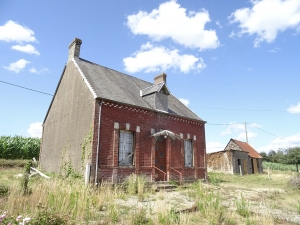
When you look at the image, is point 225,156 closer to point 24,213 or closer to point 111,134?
point 111,134

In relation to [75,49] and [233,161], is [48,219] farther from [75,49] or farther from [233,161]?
[233,161]

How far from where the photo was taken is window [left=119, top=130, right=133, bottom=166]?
12.6m

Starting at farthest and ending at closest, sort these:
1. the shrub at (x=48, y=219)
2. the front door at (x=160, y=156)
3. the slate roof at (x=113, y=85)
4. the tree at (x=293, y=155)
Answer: the tree at (x=293, y=155) < the front door at (x=160, y=156) < the slate roof at (x=113, y=85) < the shrub at (x=48, y=219)

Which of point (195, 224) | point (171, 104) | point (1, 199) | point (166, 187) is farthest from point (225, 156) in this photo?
point (1, 199)

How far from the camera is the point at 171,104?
18.4 m

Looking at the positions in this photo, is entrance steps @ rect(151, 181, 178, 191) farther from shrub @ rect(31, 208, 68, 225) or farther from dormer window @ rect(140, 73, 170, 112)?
shrub @ rect(31, 208, 68, 225)

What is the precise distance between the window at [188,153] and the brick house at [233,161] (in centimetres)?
1269

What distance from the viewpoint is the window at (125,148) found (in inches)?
497

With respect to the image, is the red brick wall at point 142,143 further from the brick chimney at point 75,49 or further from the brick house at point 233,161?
the brick house at point 233,161

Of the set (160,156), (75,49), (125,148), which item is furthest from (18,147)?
(160,156)

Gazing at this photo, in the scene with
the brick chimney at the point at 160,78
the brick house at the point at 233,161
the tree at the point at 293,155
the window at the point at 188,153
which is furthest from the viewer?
the tree at the point at 293,155

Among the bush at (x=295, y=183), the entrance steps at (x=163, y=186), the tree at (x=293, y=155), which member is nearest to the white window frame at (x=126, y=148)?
the entrance steps at (x=163, y=186)

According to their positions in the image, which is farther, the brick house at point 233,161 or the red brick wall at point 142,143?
the brick house at point 233,161

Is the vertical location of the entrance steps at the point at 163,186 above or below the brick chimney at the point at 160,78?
below
